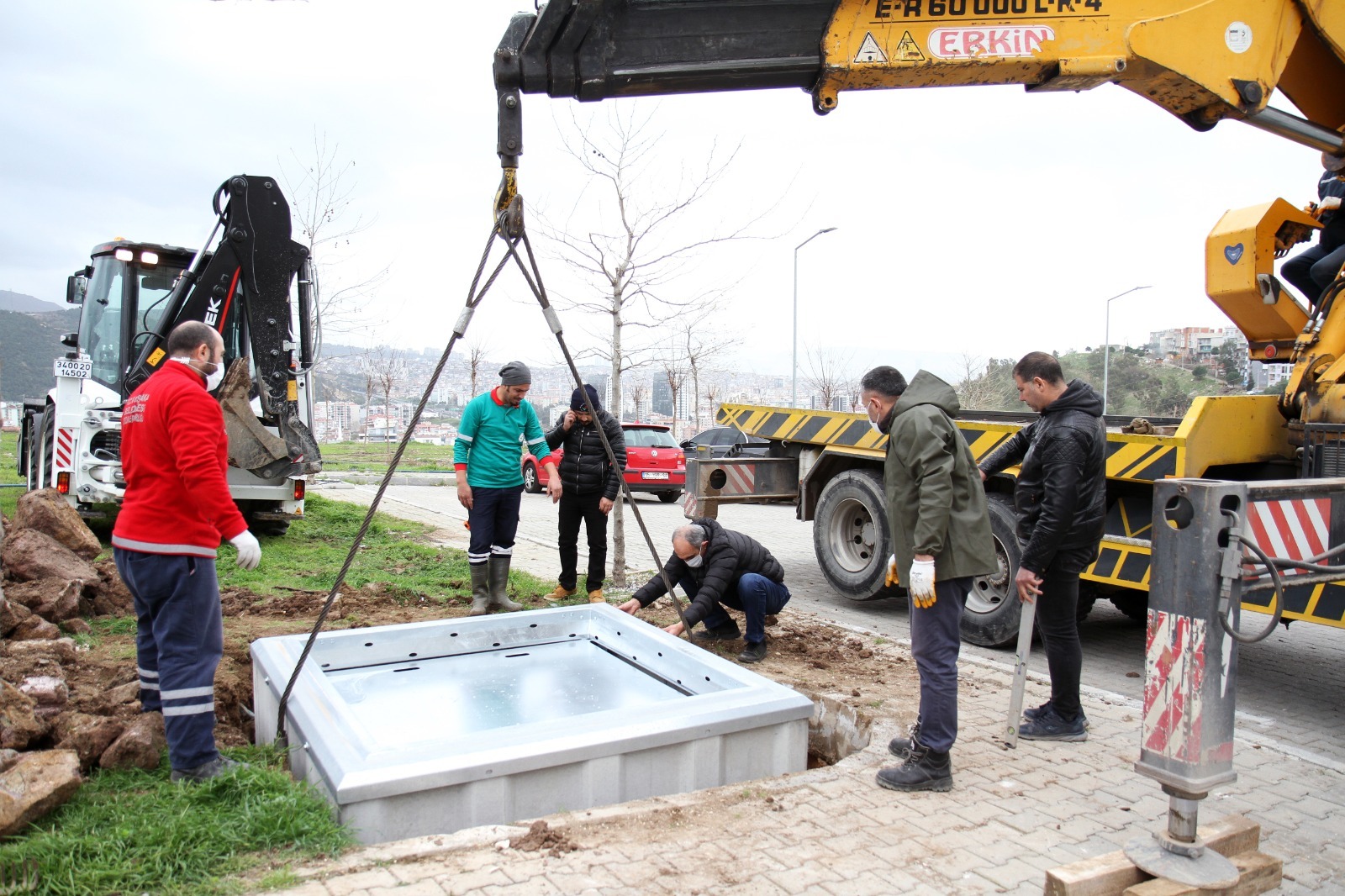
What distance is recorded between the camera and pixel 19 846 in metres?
2.85

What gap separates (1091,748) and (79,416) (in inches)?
352

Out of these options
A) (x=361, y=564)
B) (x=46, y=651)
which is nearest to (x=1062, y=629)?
(x=46, y=651)

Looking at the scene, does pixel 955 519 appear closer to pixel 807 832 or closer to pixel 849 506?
pixel 807 832

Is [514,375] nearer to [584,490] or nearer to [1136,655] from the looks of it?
[584,490]

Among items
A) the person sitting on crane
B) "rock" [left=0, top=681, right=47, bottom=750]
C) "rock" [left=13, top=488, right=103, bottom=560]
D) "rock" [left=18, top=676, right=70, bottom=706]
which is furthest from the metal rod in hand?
"rock" [left=13, top=488, right=103, bottom=560]

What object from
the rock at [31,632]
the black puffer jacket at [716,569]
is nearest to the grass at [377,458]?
the rock at [31,632]

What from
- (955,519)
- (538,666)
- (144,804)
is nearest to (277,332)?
(538,666)

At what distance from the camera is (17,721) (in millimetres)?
3594

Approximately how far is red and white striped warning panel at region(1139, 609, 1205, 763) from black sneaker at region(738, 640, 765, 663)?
9.92ft

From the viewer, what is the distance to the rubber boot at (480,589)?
6.75 meters

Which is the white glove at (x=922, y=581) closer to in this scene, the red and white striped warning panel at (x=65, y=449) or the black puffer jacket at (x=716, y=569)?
the black puffer jacket at (x=716, y=569)

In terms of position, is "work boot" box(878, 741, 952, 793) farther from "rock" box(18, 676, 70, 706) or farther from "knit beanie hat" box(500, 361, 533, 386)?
"knit beanie hat" box(500, 361, 533, 386)

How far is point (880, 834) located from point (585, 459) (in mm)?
4445

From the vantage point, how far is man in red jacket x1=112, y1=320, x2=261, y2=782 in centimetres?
Answer: 359
